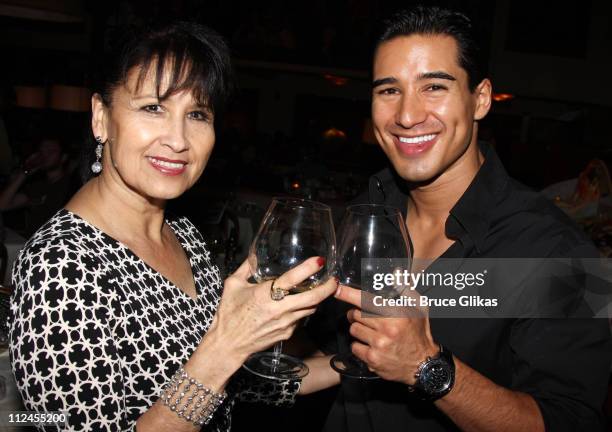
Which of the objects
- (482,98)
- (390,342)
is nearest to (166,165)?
(390,342)

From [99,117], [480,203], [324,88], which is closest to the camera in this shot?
[99,117]

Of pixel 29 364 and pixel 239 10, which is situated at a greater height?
pixel 239 10

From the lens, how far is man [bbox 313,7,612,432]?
1384 millimetres

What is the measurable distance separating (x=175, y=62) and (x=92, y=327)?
2.60 feet

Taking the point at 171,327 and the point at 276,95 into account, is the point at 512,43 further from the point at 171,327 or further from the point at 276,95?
the point at 171,327

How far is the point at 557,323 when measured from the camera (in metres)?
1.49

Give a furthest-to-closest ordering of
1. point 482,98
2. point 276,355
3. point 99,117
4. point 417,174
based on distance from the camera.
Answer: point 482,98, point 417,174, point 99,117, point 276,355

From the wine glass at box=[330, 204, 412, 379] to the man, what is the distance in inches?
2.3

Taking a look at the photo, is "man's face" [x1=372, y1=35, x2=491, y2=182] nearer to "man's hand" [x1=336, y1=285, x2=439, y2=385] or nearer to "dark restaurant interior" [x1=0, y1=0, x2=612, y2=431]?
"man's hand" [x1=336, y1=285, x2=439, y2=385]

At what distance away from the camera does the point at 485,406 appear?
1.39 meters

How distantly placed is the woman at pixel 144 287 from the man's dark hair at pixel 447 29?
666mm

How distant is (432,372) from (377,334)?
0.18 meters

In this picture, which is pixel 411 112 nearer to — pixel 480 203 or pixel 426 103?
pixel 426 103

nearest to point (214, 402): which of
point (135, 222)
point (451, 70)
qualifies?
point (135, 222)
